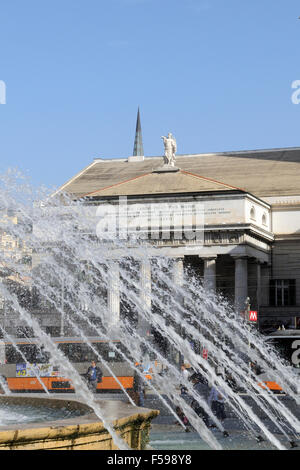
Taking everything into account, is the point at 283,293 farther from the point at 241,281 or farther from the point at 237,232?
the point at 237,232

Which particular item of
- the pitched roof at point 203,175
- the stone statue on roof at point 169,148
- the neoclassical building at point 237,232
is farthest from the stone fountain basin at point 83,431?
the stone statue on roof at point 169,148

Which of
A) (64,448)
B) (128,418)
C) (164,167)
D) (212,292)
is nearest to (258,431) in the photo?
(128,418)

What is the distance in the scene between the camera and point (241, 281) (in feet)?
228

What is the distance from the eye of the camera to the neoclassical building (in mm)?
69875

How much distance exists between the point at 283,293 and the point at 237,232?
9881 millimetres

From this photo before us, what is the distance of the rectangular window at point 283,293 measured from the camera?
76.5 metres

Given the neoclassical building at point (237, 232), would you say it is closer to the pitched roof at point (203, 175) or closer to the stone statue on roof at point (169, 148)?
the pitched roof at point (203, 175)

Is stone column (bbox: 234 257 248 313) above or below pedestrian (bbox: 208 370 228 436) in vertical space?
above

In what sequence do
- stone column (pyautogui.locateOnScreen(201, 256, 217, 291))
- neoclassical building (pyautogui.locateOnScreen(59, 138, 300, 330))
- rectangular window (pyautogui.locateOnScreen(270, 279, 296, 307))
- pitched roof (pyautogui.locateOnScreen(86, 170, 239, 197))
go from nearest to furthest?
stone column (pyautogui.locateOnScreen(201, 256, 217, 291)), neoclassical building (pyautogui.locateOnScreen(59, 138, 300, 330)), pitched roof (pyautogui.locateOnScreen(86, 170, 239, 197)), rectangular window (pyautogui.locateOnScreen(270, 279, 296, 307))

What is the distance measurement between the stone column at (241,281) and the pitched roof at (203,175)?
6.26 meters

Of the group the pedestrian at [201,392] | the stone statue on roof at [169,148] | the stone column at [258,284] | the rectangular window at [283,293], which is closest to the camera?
the pedestrian at [201,392]

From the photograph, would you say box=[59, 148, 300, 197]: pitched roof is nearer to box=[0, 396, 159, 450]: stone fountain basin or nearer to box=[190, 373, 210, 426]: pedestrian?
box=[190, 373, 210, 426]: pedestrian

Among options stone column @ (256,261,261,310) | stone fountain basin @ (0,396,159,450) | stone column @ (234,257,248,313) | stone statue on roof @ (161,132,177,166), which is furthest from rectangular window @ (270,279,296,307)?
stone fountain basin @ (0,396,159,450)
